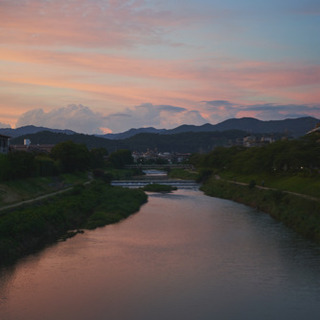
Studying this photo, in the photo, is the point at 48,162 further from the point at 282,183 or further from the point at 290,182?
the point at 290,182

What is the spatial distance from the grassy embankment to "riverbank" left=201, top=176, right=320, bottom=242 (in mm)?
14780

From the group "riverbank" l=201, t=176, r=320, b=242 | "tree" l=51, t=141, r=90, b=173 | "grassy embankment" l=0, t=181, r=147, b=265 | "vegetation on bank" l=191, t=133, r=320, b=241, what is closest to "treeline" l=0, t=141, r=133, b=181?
"tree" l=51, t=141, r=90, b=173

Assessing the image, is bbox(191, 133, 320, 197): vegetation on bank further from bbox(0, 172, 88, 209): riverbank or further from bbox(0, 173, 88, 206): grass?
bbox(0, 173, 88, 206): grass

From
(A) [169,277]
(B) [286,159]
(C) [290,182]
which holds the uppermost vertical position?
(B) [286,159]

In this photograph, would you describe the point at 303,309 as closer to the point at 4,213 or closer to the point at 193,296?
the point at 193,296

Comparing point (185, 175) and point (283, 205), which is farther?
point (185, 175)

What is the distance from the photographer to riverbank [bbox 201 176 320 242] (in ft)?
121

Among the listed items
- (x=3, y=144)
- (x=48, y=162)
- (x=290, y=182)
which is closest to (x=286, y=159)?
(x=290, y=182)

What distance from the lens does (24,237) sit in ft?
103

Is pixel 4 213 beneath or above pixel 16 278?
above

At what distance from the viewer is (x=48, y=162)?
64.8 metres

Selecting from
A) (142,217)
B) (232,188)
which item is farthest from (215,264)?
(232,188)

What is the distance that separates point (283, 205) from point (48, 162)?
36.0m

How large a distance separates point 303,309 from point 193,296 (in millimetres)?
5583
